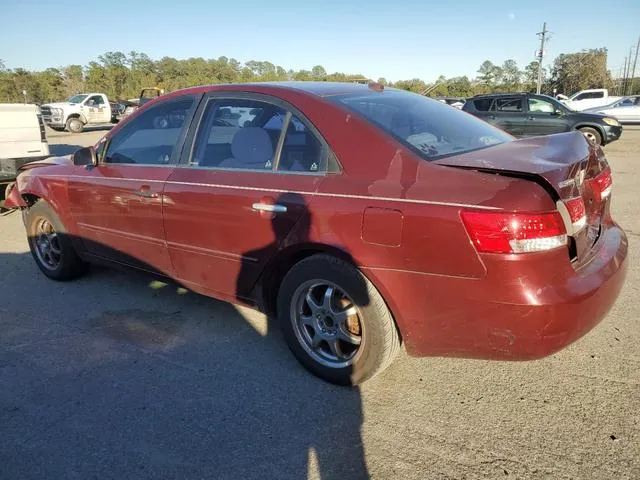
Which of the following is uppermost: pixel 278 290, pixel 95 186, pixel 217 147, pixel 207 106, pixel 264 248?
pixel 207 106

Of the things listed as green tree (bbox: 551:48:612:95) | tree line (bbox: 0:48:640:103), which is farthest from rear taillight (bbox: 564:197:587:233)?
green tree (bbox: 551:48:612:95)

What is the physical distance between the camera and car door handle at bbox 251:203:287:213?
2734 millimetres

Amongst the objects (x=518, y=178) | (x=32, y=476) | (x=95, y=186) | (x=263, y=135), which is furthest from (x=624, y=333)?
(x=95, y=186)

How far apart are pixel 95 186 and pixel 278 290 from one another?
1910 millimetres

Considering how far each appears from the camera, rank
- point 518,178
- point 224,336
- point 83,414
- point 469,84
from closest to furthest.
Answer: point 518,178, point 83,414, point 224,336, point 469,84

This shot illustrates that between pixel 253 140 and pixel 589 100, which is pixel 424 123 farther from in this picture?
pixel 589 100

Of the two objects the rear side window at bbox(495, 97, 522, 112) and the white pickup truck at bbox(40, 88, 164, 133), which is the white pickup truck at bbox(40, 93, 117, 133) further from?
the rear side window at bbox(495, 97, 522, 112)

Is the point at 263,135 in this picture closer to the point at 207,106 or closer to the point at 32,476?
the point at 207,106

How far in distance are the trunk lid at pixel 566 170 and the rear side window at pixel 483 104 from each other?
12474mm

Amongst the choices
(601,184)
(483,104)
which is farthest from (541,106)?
(601,184)

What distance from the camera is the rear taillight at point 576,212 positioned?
225 centimetres

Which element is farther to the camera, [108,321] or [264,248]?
[108,321]

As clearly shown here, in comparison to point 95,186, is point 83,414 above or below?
below

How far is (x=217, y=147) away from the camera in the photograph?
323cm
